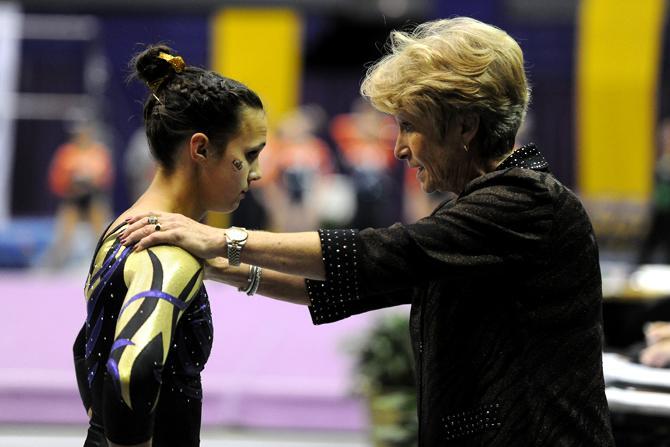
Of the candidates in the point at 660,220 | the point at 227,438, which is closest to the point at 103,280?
the point at 227,438

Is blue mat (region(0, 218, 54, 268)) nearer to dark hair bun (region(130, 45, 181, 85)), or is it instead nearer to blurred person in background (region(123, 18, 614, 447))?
dark hair bun (region(130, 45, 181, 85))

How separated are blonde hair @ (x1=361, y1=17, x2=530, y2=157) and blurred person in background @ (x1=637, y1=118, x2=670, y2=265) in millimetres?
5246

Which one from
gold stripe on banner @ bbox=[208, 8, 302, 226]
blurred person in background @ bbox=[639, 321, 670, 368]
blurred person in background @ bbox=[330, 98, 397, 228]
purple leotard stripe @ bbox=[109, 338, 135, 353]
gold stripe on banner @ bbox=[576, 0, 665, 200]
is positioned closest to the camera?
purple leotard stripe @ bbox=[109, 338, 135, 353]

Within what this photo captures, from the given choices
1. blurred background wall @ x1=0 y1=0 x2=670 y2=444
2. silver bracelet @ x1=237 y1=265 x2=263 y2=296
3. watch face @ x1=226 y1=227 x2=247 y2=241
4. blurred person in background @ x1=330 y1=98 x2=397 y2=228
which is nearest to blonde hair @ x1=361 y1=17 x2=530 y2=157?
watch face @ x1=226 y1=227 x2=247 y2=241

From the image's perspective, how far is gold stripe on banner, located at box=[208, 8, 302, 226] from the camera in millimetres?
12531

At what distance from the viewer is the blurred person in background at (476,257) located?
173cm

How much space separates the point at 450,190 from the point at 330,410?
139 inches

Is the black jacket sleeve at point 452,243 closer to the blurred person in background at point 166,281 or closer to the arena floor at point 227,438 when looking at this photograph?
the blurred person in background at point 166,281

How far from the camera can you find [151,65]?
1.88 meters

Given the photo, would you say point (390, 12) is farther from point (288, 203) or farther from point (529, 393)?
point (529, 393)

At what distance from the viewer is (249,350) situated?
6.21 meters

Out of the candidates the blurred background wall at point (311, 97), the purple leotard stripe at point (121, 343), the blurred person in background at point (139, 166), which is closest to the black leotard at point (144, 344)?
the purple leotard stripe at point (121, 343)

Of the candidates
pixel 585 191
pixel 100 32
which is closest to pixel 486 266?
pixel 585 191

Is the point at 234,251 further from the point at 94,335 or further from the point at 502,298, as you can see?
the point at 502,298
